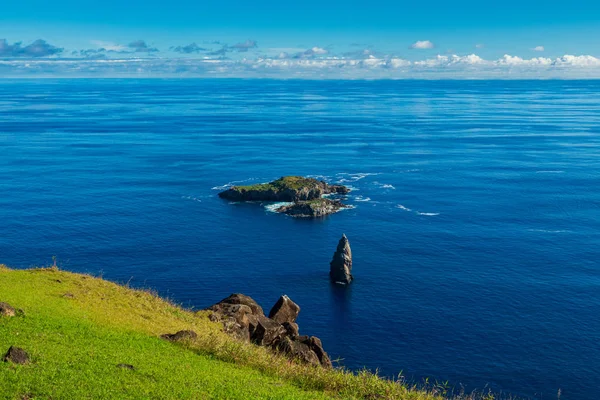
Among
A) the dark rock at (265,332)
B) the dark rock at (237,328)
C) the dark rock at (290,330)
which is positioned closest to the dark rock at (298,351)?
the dark rock at (265,332)

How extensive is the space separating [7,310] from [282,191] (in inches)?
4566

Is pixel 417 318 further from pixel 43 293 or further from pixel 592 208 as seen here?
→ pixel 592 208

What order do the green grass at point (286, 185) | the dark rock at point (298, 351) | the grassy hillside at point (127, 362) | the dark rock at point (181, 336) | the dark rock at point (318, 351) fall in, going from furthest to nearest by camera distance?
the green grass at point (286, 185), the dark rock at point (318, 351), the dark rock at point (298, 351), the dark rock at point (181, 336), the grassy hillside at point (127, 362)

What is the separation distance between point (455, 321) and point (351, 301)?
16521 millimetres

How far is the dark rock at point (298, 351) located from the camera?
46031 mm

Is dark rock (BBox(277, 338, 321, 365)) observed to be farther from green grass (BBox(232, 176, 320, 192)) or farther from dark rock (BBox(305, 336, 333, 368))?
green grass (BBox(232, 176, 320, 192))

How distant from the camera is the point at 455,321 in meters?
85.3

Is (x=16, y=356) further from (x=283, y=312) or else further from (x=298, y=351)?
(x=283, y=312)

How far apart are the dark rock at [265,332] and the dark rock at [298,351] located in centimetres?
182

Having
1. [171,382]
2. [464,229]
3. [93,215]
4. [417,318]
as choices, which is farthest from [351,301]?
[93,215]

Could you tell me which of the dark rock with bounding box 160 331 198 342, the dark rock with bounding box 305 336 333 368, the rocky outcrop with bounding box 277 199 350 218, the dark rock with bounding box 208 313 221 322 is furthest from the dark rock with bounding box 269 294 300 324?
the rocky outcrop with bounding box 277 199 350 218

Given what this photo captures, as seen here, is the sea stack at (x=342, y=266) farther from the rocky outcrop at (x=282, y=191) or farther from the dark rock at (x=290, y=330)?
the rocky outcrop at (x=282, y=191)

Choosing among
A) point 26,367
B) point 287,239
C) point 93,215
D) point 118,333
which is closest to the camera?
point 26,367

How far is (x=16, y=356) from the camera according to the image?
31.8 m
